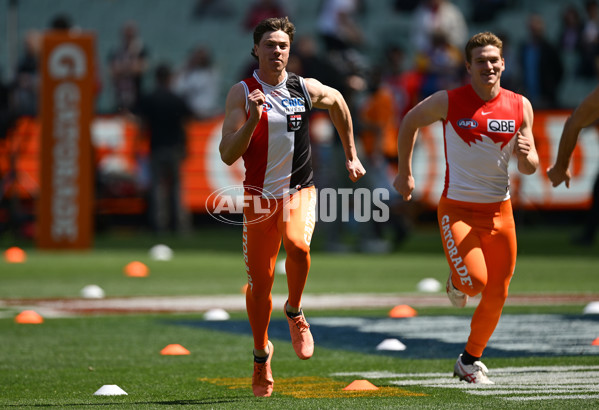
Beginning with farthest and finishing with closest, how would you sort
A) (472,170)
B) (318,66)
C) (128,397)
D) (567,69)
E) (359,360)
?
(567,69)
(318,66)
(359,360)
(472,170)
(128,397)

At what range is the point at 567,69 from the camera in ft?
88.8

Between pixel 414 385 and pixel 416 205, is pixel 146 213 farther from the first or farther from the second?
pixel 414 385

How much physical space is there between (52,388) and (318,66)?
11.0 meters

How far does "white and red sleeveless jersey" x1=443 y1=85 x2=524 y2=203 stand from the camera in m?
7.81

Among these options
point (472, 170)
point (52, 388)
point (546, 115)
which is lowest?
point (52, 388)

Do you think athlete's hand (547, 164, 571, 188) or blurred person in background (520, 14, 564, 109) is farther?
blurred person in background (520, 14, 564, 109)

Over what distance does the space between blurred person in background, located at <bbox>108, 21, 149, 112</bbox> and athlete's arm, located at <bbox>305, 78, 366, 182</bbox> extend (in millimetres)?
16984

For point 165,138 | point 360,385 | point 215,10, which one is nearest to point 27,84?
point 165,138

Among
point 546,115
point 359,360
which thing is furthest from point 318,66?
point 359,360

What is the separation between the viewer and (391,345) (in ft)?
30.6

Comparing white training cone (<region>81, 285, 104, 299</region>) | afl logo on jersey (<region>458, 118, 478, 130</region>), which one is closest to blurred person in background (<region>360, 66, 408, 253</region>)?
white training cone (<region>81, 285, 104, 299</region>)

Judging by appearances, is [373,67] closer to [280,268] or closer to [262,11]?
[280,268]

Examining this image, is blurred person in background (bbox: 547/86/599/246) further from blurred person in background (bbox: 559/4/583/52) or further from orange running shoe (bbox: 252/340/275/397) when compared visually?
blurred person in background (bbox: 559/4/583/52)

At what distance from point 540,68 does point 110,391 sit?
1776 centimetres
